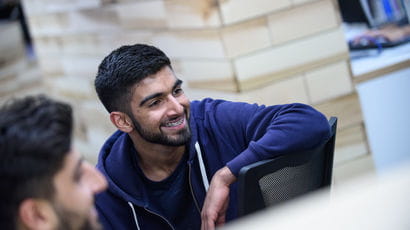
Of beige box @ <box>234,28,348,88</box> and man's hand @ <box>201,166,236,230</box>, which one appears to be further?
beige box @ <box>234,28,348,88</box>

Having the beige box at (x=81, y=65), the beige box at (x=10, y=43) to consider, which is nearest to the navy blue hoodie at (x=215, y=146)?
the beige box at (x=81, y=65)

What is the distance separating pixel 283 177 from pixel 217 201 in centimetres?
17

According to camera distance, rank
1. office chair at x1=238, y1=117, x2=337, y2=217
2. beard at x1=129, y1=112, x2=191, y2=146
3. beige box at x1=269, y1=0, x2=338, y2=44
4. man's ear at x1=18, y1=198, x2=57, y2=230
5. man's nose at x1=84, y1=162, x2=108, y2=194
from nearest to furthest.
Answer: man's ear at x1=18, y1=198, x2=57, y2=230, man's nose at x1=84, y1=162, x2=108, y2=194, office chair at x1=238, y1=117, x2=337, y2=217, beard at x1=129, y1=112, x2=191, y2=146, beige box at x1=269, y1=0, x2=338, y2=44

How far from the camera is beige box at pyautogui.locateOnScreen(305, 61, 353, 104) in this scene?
2338 millimetres

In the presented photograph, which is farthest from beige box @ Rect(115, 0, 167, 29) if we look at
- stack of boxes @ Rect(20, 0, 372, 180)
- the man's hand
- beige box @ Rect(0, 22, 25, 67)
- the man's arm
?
beige box @ Rect(0, 22, 25, 67)

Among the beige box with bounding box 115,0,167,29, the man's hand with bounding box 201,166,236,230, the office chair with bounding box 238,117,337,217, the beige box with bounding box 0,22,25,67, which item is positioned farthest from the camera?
the beige box with bounding box 0,22,25,67

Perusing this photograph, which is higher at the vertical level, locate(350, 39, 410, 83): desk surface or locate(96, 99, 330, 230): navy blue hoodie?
locate(96, 99, 330, 230): navy blue hoodie

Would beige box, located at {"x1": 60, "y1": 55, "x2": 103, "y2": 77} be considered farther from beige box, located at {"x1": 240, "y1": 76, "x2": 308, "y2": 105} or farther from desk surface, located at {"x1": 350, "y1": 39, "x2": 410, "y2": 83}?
desk surface, located at {"x1": 350, "y1": 39, "x2": 410, "y2": 83}

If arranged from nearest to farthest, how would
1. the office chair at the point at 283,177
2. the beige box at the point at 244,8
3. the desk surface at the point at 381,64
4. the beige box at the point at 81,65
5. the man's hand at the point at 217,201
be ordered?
the office chair at the point at 283,177 → the man's hand at the point at 217,201 → the beige box at the point at 244,8 → the desk surface at the point at 381,64 → the beige box at the point at 81,65

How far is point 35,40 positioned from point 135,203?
3.37m

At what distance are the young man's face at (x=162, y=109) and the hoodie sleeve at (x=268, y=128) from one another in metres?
0.11

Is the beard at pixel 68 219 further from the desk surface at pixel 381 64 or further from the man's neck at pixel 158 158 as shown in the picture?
the desk surface at pixel 381 64

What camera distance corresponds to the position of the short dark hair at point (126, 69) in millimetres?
1673

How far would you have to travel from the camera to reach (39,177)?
2.92ft
